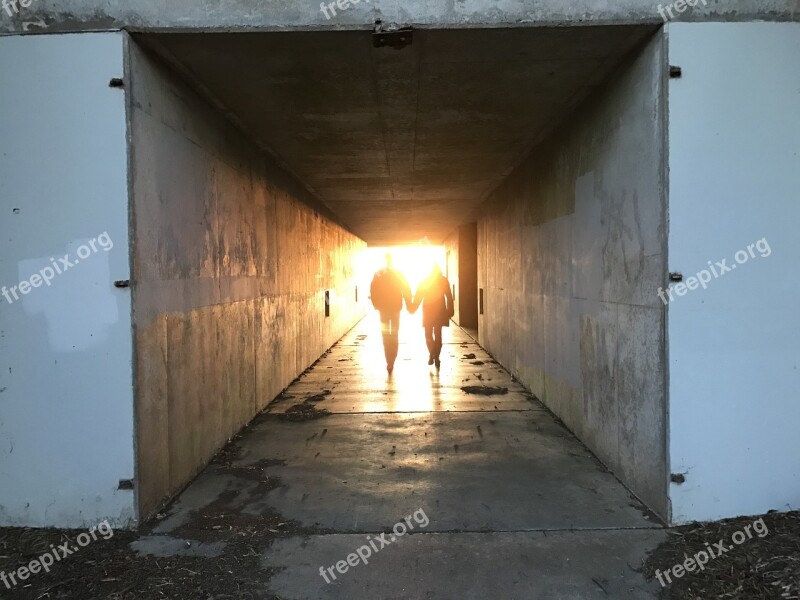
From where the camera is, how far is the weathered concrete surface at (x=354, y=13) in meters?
3.33

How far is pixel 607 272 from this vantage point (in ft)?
13.8

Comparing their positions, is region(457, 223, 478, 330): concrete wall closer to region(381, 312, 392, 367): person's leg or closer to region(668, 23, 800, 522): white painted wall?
region(381, 312, 392, 367): person's leg

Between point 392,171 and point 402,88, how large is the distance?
3089mm

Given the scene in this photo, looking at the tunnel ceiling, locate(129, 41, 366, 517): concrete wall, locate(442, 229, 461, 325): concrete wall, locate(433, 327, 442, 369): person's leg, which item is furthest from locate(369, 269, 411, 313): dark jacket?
locate(442, 229, 461, 325): concrete wall

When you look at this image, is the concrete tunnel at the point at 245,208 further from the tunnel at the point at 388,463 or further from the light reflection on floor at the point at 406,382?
the light reflection on floor at the point at 406,382

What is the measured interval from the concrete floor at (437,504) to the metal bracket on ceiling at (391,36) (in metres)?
3.18

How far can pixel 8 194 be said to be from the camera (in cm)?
334

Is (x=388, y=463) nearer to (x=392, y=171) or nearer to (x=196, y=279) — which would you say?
(x=196, y=279)

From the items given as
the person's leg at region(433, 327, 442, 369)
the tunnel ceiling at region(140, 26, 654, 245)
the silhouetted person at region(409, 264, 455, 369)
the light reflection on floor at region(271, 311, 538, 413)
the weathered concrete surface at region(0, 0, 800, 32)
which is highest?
the weathered concrete surface at region(0, 0, 800, 32)

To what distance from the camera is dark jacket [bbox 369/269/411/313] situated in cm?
861

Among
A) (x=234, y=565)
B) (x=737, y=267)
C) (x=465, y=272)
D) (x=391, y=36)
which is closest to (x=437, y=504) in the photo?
(x=234, y=565)

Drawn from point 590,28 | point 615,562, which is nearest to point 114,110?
point 590,28

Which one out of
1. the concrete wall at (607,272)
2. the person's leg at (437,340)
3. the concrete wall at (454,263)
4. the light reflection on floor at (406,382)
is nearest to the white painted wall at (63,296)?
the light reflection on floor at (406,382)

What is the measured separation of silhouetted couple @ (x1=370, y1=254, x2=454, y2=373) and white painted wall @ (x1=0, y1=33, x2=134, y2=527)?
5.45m
